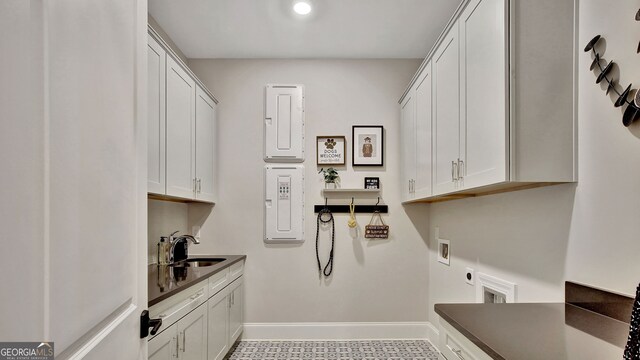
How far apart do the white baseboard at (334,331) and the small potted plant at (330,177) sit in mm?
1432

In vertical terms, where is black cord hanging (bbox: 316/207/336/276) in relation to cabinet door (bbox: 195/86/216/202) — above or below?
below

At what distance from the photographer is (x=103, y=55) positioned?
0.84 metres

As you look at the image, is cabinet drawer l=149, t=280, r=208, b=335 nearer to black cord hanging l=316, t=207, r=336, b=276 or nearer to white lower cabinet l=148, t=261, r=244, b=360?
white lower cabinet l=148, t=261, r=244, b=360

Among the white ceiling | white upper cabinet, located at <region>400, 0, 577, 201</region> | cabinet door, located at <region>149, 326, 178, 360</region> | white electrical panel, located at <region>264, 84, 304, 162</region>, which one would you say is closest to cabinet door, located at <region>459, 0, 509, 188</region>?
white upper cabinet, located at <region>400, 0, 577, 201</region>

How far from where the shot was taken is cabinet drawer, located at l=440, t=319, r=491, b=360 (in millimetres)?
1266

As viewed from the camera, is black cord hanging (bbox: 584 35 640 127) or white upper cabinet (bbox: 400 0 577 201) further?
white upper cabinet (bbox: 400 0 577 201)

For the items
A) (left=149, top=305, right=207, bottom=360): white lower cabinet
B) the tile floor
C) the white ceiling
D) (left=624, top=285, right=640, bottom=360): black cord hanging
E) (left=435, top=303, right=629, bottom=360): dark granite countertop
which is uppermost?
the white ceiling

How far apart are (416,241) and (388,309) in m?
0.76

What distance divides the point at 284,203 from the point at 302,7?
1.88 meters

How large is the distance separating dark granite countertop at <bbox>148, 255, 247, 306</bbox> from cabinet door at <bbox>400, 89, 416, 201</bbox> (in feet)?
5.88

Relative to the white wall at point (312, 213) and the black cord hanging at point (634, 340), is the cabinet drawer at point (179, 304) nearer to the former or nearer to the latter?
the white wall at point (312, 213)

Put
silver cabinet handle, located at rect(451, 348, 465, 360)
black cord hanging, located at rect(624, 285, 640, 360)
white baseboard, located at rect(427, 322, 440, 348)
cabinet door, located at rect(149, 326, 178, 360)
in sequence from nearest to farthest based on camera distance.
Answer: black cord hanging, located at rect(624, 285, 640, 360) → silver cabinet handle, located at rect(451, 348, 465, 360) → cabinet door, located at rect(149, 326, 178, 360) → white baseboard, located at rect(427, 322, 440, 348)

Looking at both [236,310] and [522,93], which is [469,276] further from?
[236,310]

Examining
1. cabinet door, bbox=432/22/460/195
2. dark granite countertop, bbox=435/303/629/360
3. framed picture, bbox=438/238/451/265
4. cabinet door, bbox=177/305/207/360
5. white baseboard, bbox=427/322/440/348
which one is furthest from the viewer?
white baseboard, bbox=427/322/440/348
